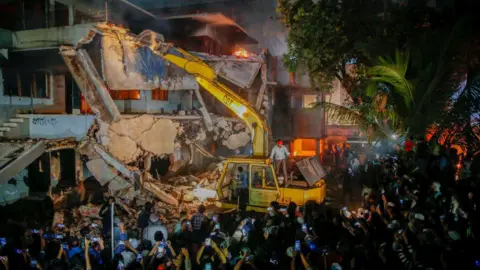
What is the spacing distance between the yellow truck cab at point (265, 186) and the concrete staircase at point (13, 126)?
30.5 ft

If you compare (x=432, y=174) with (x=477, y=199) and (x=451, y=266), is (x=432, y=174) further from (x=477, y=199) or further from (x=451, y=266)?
(x=451, y=266)

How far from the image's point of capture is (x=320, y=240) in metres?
7.50

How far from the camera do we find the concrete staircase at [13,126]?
14.9 m

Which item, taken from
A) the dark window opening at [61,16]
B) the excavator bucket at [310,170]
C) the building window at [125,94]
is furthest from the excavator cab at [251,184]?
the dark window opening at [61,16]

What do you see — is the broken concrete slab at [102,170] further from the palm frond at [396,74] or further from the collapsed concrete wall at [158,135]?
the palm frond at [396,74]

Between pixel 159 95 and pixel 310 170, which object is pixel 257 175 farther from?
pixel 159 95

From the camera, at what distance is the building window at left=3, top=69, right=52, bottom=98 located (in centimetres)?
1636

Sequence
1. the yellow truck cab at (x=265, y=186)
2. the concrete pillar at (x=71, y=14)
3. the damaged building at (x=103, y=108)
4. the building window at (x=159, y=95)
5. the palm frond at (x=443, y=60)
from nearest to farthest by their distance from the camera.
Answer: the palm frond at (x=443, y=60) < the yellow truck cab at (x=265, y=186) < the damaged building at (x=103, y=108) < the concrete pillar at (x=71, y=14) < the building window at (x=159, y=95)

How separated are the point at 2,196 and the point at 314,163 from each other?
37.0ft

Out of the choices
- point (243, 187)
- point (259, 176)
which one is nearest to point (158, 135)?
point (243, 187)

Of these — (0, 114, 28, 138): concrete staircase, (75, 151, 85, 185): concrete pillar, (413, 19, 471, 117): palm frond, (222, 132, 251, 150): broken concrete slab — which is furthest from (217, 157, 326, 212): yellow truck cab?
(0, 114, 28, 138): concrete staircase

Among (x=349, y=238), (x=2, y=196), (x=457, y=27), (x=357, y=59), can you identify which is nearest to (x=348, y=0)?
(x=357, y=59)

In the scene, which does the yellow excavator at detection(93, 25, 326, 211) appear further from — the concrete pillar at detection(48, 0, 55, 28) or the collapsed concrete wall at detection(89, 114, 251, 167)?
the concrete pillar at detection(48, 0, 55, 28)

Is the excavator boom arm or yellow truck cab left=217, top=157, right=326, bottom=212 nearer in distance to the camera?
yellow truck cab left=217, top=157, right=326, bottom=212
